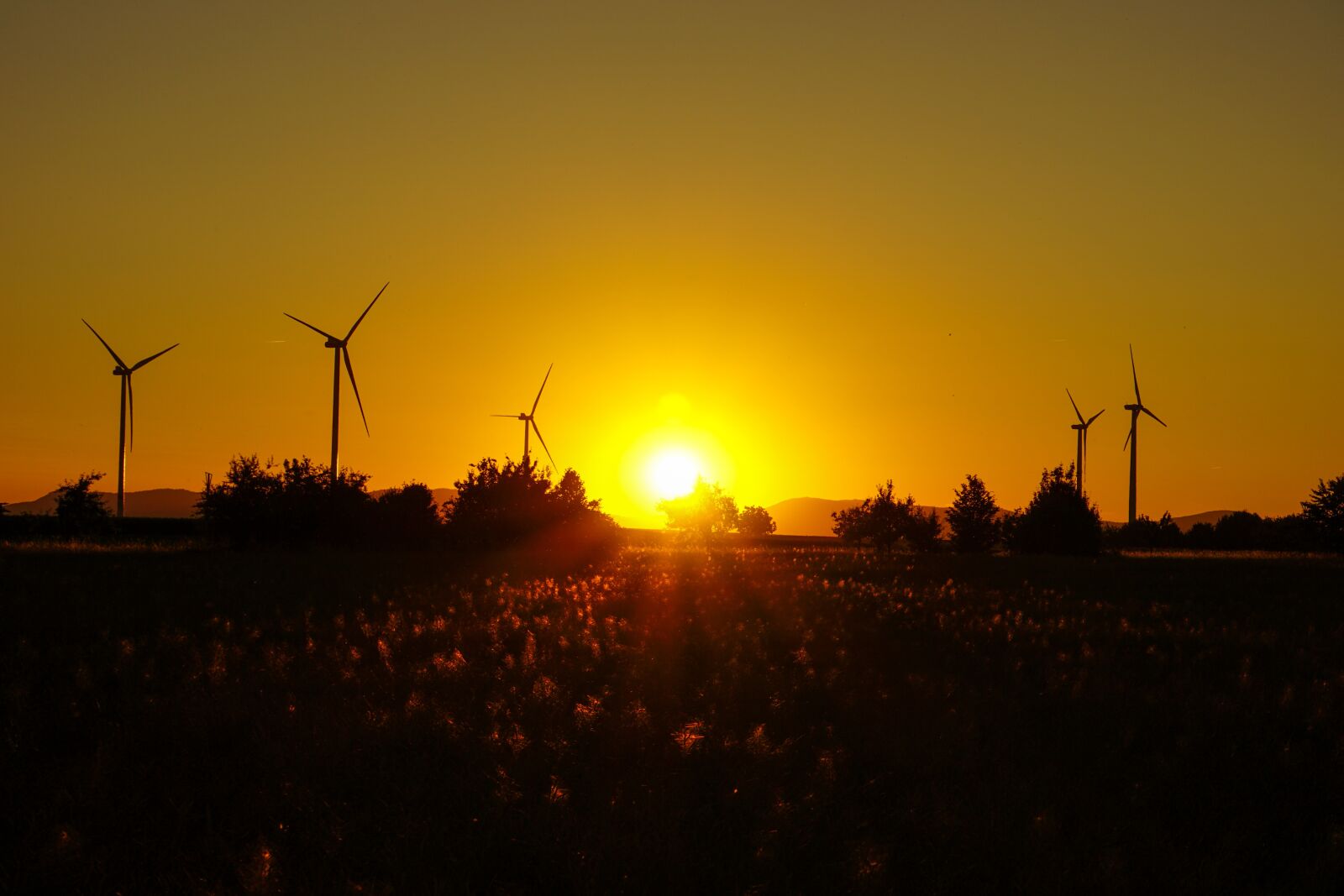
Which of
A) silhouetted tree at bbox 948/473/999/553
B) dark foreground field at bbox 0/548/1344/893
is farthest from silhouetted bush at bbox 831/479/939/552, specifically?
dark foreground field at bbox 0/548/1344/893

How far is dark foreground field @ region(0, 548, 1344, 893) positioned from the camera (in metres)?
10.2

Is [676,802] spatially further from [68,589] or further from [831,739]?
[68,589]

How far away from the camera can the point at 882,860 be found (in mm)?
10125

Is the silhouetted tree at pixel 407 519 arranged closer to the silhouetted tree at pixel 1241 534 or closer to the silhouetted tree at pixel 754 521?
the silhouetted tree at pixel 1241 534

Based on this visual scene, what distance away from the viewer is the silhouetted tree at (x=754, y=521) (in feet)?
609

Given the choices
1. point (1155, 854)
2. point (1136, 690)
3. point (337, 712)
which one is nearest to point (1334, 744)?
point (1136, 690)

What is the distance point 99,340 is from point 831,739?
75.2 m

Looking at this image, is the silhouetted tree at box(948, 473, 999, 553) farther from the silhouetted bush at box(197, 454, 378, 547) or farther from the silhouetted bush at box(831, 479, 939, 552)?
the silhouetted bush at box(197, 454, 378, 547)

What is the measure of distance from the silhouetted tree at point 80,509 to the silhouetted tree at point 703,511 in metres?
111

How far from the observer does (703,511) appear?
18538cm

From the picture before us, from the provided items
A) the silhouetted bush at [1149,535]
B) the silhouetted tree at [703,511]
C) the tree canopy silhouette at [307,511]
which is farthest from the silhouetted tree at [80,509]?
the silhouetted tree at [703,511]

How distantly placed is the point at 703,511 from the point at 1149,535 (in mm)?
81165

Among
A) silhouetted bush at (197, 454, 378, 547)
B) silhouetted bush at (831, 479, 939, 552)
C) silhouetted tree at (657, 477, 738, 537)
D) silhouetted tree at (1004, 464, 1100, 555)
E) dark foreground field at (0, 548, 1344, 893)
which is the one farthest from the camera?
silhouetted tree at (657, 477, 738, 537)

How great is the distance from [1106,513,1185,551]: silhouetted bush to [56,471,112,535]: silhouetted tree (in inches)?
3162
